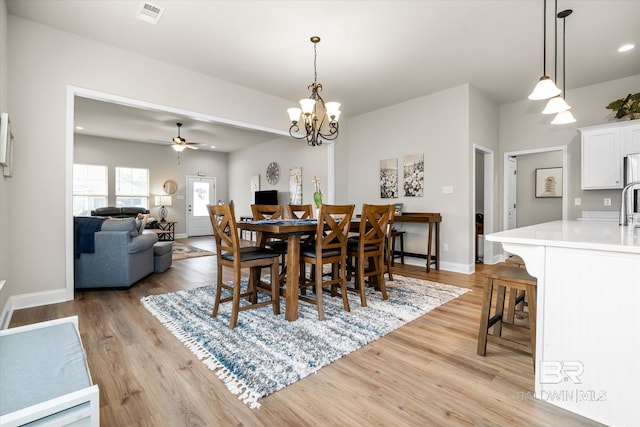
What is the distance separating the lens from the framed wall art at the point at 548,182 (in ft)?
20.5

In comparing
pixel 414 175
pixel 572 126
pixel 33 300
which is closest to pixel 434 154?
pixel 414 175

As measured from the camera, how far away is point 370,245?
3.21 meters

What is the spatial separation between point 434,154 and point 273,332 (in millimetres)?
3783

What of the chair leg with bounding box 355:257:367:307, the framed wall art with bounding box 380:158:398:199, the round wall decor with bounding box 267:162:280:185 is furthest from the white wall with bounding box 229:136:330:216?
the chair leg with bounding box 355:257:367:307

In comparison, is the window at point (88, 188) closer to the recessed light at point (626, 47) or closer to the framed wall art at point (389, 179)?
the framed wall art at point (389, 179)

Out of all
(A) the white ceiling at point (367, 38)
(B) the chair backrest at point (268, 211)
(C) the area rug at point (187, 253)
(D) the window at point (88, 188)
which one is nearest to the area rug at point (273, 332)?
(B) the chair backrest at point (268, 211)

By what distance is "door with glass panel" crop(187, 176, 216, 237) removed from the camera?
951 centimetres

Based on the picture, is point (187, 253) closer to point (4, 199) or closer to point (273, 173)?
point (273, 173)

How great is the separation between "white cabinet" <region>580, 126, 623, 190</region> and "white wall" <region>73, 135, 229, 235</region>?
920 cm

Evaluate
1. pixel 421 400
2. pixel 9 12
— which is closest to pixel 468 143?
pixel 421 400

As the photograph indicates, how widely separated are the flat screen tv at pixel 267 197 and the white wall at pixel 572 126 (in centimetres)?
510

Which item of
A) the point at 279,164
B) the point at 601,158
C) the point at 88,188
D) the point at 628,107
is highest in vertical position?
the point at 628,107

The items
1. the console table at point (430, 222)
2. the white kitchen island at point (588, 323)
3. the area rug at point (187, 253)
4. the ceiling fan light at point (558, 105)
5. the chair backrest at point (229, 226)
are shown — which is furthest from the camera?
the area rug at point (187, 253)

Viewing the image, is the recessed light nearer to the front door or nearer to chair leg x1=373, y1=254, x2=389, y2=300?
the front door
